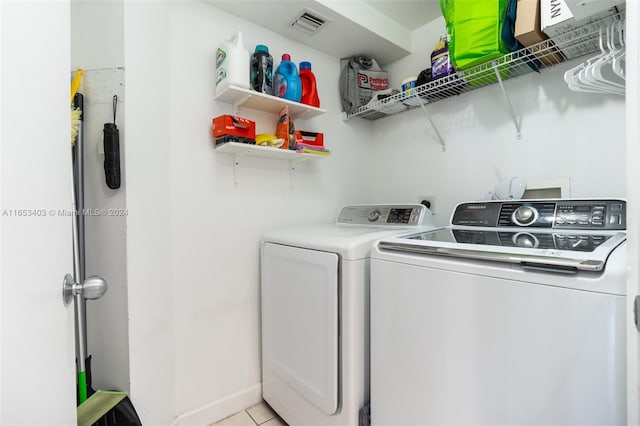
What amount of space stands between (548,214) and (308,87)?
1.52 m

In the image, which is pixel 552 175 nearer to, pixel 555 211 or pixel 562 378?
pixel 555 211

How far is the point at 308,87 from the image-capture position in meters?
1.99

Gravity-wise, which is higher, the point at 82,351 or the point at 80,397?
the point at 82,351

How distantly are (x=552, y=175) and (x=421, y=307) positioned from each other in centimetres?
117

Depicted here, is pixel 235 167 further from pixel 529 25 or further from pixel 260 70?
pixel 529 25

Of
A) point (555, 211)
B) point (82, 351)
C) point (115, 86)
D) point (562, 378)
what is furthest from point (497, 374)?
point (115, 86)

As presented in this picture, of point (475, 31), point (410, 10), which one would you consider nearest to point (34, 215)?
point (475, 31)

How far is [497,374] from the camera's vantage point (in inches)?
35.6

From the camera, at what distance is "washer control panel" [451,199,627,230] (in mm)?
1237

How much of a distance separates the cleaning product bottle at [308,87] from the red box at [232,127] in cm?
45

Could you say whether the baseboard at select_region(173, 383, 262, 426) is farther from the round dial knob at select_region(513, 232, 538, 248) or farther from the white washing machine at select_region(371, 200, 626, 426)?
the round dial knob at select_region(513, 232, 538, 248)

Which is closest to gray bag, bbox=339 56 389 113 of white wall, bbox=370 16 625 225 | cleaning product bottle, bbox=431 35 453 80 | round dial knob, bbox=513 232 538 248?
white wall, bbox=370 16 625 225

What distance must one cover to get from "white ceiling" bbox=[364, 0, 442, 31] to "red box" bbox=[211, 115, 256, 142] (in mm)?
1185

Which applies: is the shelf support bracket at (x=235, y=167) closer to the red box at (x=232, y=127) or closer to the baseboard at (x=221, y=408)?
the red box at (x=232, y=127)
